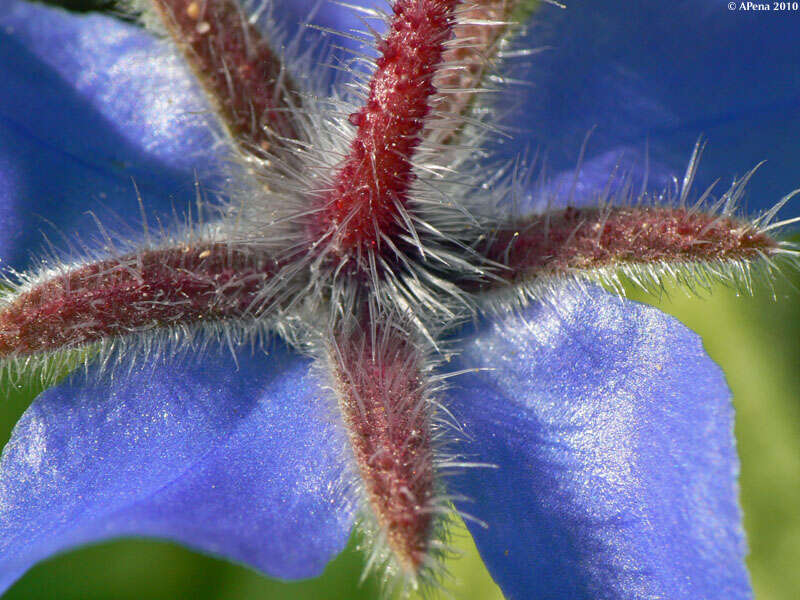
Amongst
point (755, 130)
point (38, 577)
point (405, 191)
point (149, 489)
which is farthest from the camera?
point (38, 577)

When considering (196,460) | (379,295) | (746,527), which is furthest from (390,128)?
(746,527)

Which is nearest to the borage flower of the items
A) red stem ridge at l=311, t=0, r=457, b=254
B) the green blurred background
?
red stem ridge at l=311, t=0, r=457, b=254


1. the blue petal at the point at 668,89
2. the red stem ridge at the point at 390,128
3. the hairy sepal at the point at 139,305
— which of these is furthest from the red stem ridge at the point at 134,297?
the blue petal at the point at 668,89

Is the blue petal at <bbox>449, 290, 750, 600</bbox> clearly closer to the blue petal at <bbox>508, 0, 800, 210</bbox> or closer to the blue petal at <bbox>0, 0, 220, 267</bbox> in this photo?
the blue petal at <bbox>508, 0, 800, 210</bbox>

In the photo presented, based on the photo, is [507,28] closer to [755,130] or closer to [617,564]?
[755,130]

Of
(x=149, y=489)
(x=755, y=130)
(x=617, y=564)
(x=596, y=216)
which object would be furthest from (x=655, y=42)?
(x=149, y=489)

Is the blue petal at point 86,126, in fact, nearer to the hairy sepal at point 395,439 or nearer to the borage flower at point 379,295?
the borage flower at point 379,295

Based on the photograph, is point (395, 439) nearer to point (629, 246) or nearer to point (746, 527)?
point (629, 246)
